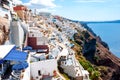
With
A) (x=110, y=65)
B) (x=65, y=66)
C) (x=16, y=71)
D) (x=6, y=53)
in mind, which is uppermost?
(x=6, y=53)

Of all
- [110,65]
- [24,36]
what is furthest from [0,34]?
[110,65]

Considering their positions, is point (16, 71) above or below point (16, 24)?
below

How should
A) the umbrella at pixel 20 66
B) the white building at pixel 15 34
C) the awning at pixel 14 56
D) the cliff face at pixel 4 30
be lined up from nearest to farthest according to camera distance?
the awning at pixel 14 56, the umbrella at pixel 20 66, the cliff face at pixel 4 30, the white building at pixel 15 34

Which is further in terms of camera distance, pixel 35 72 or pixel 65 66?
pixel 65 66

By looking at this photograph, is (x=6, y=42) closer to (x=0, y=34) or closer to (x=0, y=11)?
(x=0, y=34)

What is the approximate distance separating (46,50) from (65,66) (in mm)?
4213

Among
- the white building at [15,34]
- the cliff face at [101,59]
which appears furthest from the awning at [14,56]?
the cliff face at [101,59]

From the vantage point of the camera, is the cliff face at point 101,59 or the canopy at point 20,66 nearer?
the canopy at point 20,66

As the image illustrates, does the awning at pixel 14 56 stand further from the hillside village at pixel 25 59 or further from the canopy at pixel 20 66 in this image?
the canopy at pixel 20 66

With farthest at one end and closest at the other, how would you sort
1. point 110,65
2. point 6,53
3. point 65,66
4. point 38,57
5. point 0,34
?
point 110,65, point 65,66, point 38,57, point 0,34, point 6,53

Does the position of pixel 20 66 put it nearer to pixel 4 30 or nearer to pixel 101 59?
pixel 4 30

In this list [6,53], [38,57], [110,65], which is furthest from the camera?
[110,65]

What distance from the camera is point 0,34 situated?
32.5 metres

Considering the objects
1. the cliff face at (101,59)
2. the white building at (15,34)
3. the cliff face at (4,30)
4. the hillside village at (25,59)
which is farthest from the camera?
the cliff face at (101,59)
